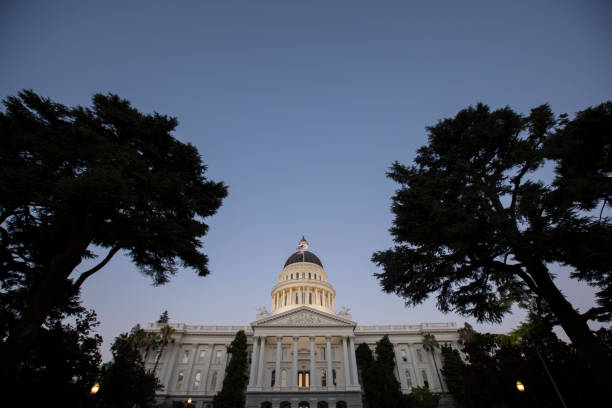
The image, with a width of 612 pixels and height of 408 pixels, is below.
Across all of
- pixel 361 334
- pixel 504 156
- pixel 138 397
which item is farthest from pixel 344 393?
pixel 504 156

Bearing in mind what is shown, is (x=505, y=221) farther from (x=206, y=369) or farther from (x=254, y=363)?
(x=206, y=369)

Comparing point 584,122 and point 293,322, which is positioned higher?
point 293,322

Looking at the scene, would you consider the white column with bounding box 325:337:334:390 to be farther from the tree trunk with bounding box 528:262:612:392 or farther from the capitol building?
the tree trunk with bounding box 528:262:612:392

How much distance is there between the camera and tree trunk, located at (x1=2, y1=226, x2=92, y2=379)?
9.32 meters

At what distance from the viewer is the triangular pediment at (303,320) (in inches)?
1676

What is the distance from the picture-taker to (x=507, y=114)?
40.5ft

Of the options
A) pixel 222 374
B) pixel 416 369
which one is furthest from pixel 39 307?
pixel 416 369

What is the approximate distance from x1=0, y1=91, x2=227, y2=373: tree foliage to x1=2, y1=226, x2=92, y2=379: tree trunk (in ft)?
0.11

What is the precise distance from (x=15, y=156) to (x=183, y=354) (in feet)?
132

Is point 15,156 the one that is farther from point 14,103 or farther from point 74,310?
point 74,310

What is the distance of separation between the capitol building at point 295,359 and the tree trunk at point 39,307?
1268 inches

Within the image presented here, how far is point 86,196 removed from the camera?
10.2m

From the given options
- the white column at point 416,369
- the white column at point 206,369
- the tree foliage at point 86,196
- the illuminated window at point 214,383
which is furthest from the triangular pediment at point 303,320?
the tree foliage at point 86,196

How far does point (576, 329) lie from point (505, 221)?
415 centimetres
